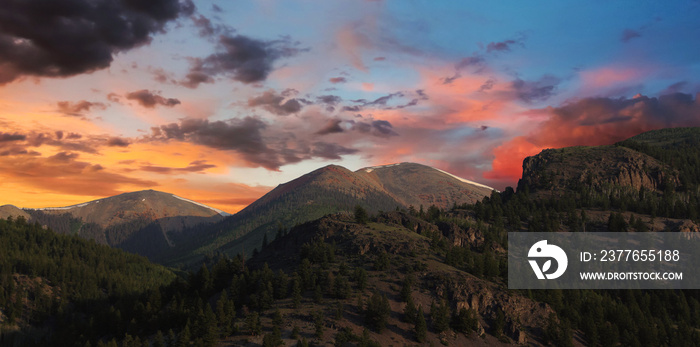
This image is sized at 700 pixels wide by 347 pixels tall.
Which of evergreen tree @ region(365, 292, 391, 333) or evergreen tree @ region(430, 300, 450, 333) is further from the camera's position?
evergreen tree @ region(430, 300, 450, 333)

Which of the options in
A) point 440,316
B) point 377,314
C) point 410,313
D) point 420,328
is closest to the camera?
point 420,328

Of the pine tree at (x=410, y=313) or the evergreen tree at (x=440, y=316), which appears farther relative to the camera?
the pine tree at (x=410, y=313)

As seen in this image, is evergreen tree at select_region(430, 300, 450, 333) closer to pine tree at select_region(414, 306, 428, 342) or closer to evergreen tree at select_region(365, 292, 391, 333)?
pine tree at select_region(414, 306, 428, 342)

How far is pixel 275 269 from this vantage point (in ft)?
650

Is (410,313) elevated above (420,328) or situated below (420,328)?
above

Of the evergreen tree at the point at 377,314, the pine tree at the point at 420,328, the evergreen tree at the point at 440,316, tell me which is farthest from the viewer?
the evergreen tree at the point at 440,316

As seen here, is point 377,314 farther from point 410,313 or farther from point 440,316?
point 440,316

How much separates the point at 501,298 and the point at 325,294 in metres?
66.4

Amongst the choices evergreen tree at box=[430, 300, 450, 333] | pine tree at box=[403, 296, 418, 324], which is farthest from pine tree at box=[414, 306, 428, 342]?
pine tree at box=[403, 296, 418, 324]

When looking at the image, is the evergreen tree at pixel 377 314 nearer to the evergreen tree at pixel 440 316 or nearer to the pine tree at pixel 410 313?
the pine tree at pixel 410 313

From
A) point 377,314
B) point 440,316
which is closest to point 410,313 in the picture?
point 440,316

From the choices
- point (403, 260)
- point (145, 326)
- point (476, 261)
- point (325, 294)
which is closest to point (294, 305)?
point (325, 294)

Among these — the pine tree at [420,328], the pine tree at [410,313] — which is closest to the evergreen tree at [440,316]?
the pine tree at [420,328]

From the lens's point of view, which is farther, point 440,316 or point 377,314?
point 440,316
